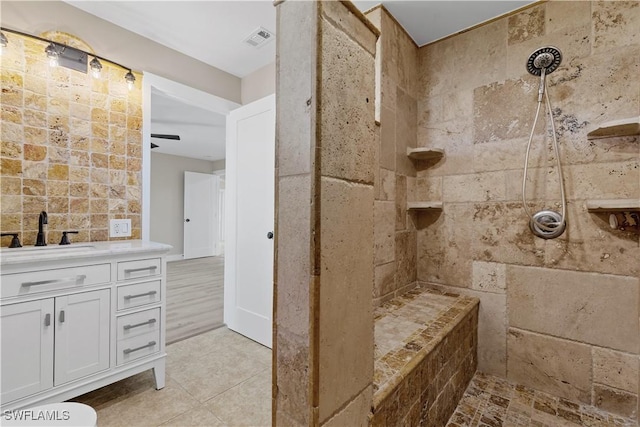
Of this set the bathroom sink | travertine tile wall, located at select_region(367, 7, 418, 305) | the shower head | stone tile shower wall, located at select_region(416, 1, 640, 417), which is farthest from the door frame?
the shower head

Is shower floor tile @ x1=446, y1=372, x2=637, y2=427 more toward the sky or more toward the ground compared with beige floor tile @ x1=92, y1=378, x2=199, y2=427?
more toward the sky

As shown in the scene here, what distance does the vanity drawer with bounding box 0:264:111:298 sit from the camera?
131 cm

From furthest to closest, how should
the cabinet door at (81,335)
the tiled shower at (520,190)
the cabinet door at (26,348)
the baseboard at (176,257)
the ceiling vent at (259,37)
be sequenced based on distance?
the baseboard at (176,257) → the ceiling vent at (259,37) → the tiled shower at (520,190) → the cabinet door at (81,335) → the cabinet door at (26,348)

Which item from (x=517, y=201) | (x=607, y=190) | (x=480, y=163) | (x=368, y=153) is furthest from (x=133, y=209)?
(x=607, y=190)

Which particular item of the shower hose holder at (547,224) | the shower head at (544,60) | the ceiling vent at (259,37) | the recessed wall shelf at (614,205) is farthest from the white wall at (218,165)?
the recessed wall shelf at (614,205)

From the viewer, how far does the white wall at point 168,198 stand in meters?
6.04

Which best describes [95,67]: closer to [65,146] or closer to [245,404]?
[65,146]

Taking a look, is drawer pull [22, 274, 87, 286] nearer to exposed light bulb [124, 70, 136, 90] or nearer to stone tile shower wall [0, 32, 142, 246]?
stone tile shower wall [0, 32, 142, 246]

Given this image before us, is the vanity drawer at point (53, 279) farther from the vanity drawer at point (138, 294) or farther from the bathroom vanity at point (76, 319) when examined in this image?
the vanity drawer at point (138, 294)

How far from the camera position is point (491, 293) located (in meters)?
1.93

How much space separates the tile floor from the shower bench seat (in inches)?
35.5

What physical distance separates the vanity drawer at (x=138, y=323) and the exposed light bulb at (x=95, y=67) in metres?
1.68

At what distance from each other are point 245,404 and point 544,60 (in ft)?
9.29

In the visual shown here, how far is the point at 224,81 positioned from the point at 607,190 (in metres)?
3.10
